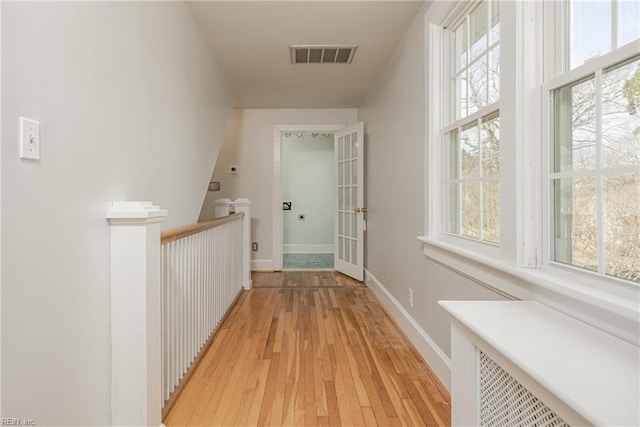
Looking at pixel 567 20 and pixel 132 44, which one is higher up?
pixel 132 44

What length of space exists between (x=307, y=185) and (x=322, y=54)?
3956mm

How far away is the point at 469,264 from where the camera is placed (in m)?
1.64

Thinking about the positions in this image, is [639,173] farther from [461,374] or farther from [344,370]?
[344,370]

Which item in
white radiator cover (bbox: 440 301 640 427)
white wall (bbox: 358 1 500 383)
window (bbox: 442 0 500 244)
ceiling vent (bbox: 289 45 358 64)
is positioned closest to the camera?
white radiator cover (bbox: 440 301 640 427)

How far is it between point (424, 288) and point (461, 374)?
1.25 metres

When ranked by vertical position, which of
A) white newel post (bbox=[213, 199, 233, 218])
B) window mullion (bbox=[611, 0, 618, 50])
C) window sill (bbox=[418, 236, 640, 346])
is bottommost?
window sill (bbox=[418, 236, 640, 346])

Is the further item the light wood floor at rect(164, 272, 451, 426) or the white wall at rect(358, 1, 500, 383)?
the white wall at rect(358, 1, 500, 383)

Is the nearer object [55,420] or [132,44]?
[55,420]

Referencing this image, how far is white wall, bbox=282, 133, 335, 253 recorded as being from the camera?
6992 mm

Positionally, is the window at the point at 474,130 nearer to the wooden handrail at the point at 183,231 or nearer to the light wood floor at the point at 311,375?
the light wood floor at the point at 311,375

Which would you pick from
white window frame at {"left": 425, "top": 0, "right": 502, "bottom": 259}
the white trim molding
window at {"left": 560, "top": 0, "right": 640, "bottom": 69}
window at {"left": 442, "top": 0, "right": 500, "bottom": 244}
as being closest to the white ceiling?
white window frame at {"left": 425, "top": 0, "right": 502, "bottom": 259}

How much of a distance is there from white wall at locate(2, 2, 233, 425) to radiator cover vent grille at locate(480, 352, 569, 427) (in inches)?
49.0

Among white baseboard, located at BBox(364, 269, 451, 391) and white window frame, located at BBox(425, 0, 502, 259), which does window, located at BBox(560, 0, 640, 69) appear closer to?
white window frame, located at BBox(425, 0, 502, 259)

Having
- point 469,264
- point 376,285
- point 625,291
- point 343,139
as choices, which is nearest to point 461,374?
point 625,291
